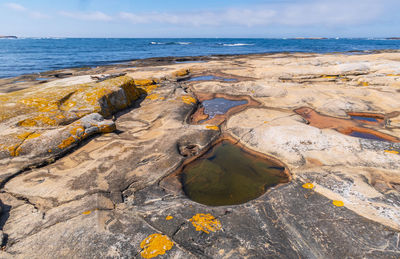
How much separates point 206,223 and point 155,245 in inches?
45.7

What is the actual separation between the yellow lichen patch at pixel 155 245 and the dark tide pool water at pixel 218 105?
795cm

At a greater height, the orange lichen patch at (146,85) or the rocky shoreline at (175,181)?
the orange lichen patch at (146,85)

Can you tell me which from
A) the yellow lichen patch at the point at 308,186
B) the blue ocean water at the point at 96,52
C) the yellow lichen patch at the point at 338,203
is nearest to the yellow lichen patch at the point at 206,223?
the yellow lichen patch at the point at 308,186

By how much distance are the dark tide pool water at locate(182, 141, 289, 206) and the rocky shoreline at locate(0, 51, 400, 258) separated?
382 mm

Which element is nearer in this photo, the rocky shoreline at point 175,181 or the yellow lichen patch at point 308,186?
the rocky shoreline at point 175,181

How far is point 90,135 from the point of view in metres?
7.71

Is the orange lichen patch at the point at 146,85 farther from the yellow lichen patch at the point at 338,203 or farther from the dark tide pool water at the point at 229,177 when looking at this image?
the yellow lichen patch at the point at 338,203

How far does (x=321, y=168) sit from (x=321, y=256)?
10.2 ft

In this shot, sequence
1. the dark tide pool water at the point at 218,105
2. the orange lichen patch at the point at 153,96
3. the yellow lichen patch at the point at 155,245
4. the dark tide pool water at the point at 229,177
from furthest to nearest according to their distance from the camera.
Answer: the orange lichen patch at the point at 153,96 → the dark tide pool water at the point at 218,105 → the dark tide pool water at the point at 229,177 → the yellow lichen patch at the point at 155,245

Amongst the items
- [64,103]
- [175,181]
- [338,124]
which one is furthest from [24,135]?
[338,124]

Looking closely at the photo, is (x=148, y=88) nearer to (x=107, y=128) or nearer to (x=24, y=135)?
(x=107, y=128)

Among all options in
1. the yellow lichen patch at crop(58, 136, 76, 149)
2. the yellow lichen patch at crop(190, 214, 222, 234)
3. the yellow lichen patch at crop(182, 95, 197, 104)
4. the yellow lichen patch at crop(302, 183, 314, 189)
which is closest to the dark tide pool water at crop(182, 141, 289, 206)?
the yellow lichen patch at crop(302, 183, 314, 189)

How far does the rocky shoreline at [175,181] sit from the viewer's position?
377 centimetres

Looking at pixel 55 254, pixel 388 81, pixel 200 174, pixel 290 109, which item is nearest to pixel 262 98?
pixel 290 109
